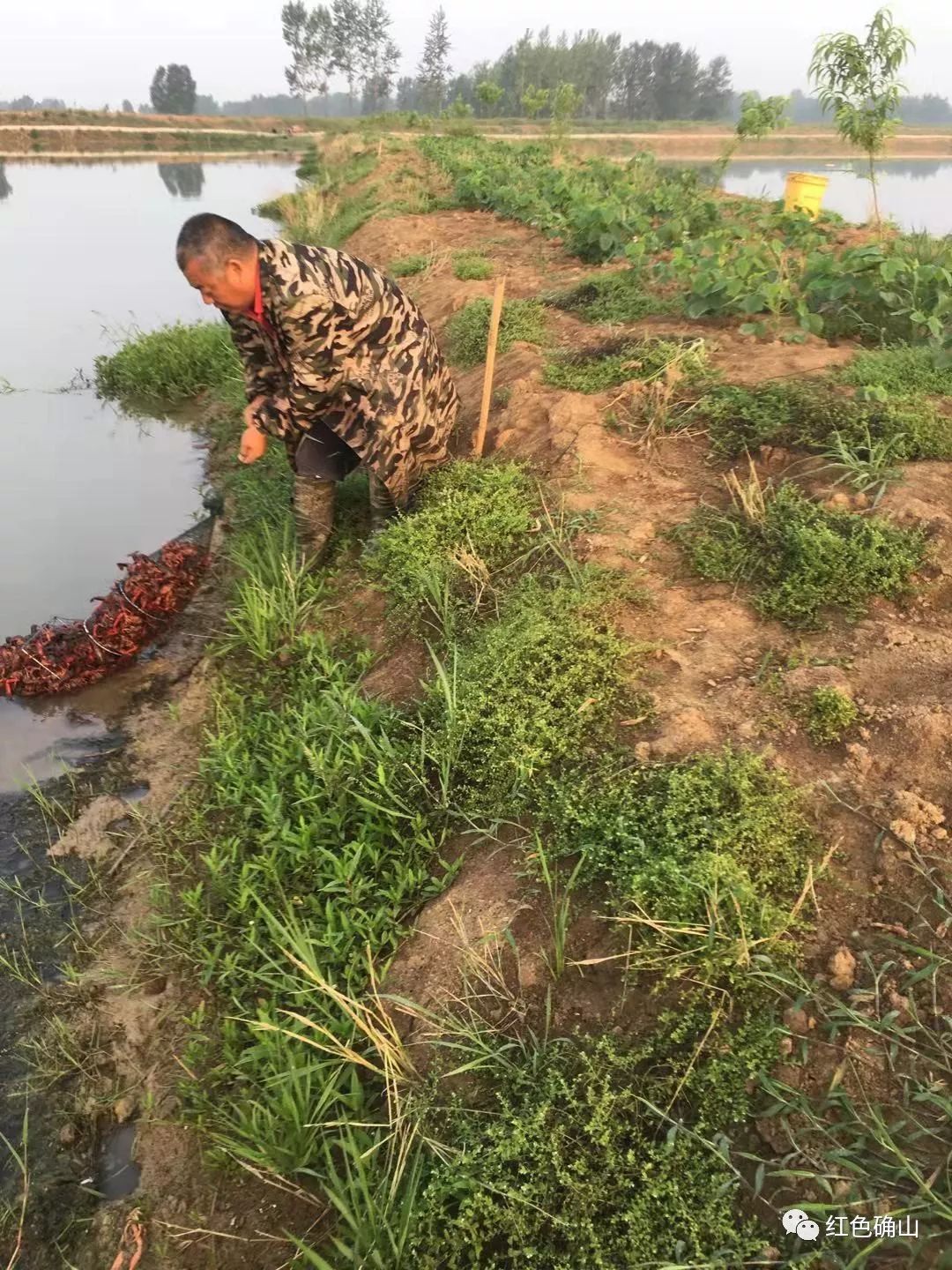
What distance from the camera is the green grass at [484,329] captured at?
489 centimetres

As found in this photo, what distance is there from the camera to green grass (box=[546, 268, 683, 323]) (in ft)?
16.2

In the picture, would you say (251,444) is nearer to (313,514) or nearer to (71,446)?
(313,514)

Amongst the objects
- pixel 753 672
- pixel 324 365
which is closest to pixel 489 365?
pixel 324 365

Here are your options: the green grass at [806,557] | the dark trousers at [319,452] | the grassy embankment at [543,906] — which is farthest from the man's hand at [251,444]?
the green grass at [806,557]

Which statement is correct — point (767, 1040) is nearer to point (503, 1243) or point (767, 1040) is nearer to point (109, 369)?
point (503, 1243)

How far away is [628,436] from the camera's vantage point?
3.69 meters

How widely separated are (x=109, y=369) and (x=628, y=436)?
5.65 meters

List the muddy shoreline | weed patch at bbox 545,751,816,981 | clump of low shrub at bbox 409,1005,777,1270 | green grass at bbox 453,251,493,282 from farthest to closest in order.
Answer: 1. green grass at bbox 453,251,493,282
2. the muddy shoreline
3. weed patch at bbox 545,751,816,981
4. clump of low shrub at bbox 409,1005,777,1270

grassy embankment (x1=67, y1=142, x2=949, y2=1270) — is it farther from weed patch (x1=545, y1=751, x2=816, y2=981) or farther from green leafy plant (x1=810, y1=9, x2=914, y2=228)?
green leafy plant (x1=810, y1=9, x2=914, y2=228)

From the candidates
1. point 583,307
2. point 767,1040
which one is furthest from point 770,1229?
point 583,307

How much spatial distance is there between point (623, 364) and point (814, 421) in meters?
1.16

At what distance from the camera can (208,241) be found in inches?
105

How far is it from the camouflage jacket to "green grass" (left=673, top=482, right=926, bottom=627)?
142 cm

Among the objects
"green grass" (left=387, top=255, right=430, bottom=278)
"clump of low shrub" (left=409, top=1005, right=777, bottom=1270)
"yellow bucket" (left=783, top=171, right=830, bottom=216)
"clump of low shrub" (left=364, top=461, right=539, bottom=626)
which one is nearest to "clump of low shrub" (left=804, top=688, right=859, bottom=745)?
"clump of low shrub" (left=409, top=1005, right=777, bottom=1270)
